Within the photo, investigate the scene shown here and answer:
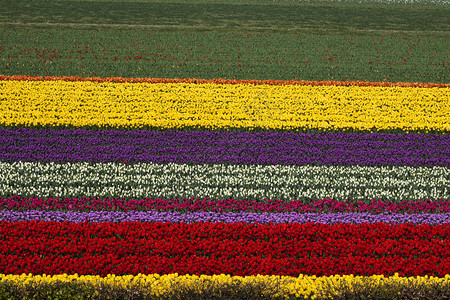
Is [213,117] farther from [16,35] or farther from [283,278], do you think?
[16,35]

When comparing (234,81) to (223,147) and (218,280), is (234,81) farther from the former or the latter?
(218,280)

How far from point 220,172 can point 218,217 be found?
1.99 metres

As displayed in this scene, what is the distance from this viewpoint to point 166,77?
60.5 ft

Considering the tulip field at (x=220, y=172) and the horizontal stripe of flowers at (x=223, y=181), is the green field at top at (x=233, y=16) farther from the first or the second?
the horizontal stripe of flowers at (x=223, y=181)

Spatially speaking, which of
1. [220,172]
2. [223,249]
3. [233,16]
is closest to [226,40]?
[233,16]

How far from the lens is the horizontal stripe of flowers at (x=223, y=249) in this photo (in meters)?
6.90

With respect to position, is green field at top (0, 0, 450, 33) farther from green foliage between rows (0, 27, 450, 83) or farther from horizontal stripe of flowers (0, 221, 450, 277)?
horizontal stripe of flowers (0, 221, 450, 277)

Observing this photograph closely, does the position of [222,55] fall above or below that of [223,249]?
above

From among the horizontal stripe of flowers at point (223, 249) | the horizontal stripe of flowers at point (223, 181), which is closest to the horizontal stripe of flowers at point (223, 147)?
the horizontal stripe of flowers at point (223, 181)

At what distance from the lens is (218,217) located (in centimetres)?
838

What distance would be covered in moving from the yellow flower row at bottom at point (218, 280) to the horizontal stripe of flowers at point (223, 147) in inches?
175

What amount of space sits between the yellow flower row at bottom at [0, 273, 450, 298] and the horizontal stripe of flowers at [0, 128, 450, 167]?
14.6 feet

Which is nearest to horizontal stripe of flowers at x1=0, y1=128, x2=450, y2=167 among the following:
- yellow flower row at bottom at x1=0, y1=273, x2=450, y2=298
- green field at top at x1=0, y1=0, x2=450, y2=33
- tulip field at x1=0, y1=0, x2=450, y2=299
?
tulip field at x1=0, y1=0, x2=450, y2=299

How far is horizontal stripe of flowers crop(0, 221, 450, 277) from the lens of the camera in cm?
690
